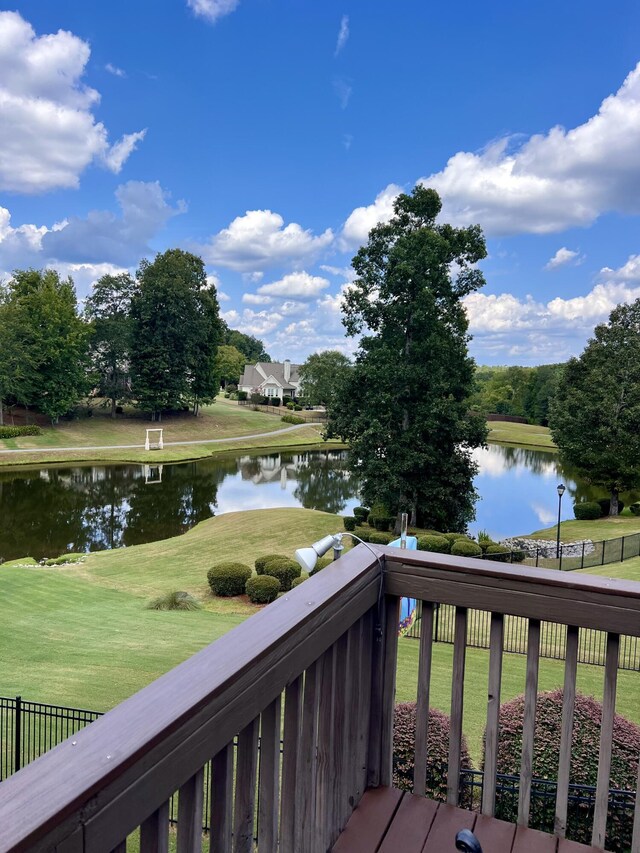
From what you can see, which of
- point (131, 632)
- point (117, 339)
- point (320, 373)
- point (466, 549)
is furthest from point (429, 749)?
point (320, 373)

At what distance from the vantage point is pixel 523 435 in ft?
179

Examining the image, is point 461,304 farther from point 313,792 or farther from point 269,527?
point 313,792

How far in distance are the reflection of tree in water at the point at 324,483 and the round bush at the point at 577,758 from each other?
1725cm

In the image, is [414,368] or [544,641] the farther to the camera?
[414,368]

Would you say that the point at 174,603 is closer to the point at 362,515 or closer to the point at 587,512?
the point at 362,515

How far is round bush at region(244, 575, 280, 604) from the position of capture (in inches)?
527

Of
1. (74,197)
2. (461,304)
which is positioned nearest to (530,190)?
(461,304)

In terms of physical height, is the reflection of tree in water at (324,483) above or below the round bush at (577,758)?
below

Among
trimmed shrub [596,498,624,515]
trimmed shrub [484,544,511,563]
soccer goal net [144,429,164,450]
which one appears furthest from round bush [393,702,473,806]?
soccer goal net [144,429,164,450]

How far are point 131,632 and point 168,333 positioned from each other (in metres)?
37.1

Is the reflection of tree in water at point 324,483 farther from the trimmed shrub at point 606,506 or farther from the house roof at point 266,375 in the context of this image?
the house roof at point 266,375

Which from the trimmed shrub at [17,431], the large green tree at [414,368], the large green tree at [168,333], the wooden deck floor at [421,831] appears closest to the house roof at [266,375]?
the large green tree at [168,333]

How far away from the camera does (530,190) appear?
20.7 metres

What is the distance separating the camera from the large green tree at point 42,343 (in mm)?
38562
